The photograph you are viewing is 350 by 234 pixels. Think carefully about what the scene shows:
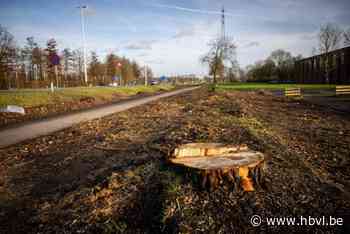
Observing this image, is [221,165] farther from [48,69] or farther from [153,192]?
[48,69]

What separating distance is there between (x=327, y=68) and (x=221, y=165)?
70573 millimetres

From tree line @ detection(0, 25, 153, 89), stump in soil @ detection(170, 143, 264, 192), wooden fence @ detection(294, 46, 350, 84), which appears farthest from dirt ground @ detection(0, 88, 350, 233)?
wooden fence @ detection(294, 46, 350, 84)

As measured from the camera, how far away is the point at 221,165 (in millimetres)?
2971

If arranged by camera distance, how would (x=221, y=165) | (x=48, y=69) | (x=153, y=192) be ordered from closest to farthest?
(x=221, y=165), (x=153, y=192), (x=48, y=69)

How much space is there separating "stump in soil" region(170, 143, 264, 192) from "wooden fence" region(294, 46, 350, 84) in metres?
62.4

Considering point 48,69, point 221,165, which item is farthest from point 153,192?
point 48,69

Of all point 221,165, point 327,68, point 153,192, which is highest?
point 327,68

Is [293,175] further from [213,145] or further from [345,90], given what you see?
[345,90]

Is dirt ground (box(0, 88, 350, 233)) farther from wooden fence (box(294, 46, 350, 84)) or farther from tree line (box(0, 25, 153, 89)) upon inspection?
wooden fence (box(294, 46, 350, 84))

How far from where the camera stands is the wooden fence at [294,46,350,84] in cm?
5128

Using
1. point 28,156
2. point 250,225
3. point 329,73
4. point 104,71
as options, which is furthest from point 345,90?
point 104,71

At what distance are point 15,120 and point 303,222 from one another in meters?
12.5

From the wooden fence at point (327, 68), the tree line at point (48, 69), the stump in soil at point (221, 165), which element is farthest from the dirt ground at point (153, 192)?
the wooden fence at point (327, 68)

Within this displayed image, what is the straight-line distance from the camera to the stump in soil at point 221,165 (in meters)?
2.95
